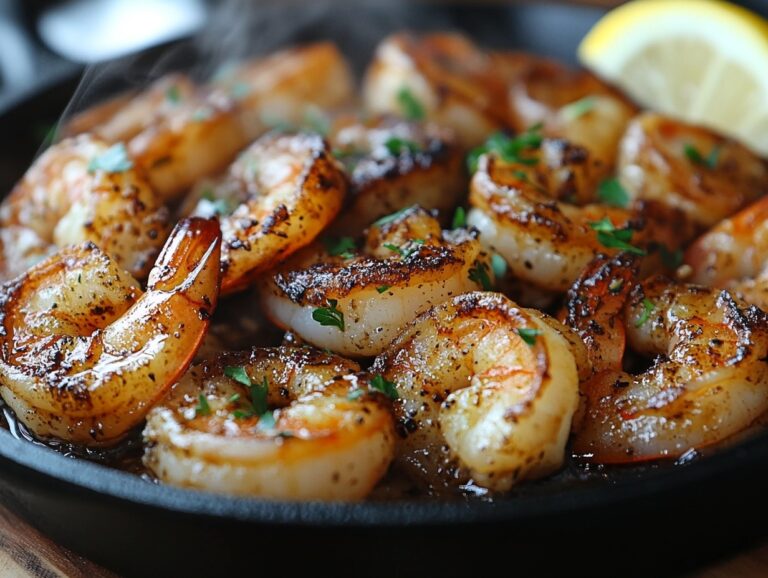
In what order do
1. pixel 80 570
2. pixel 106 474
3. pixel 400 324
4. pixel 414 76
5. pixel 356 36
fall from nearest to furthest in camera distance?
pixel 106 474 → pixel 80 570 → pixel 400 324 → pixel 414 76 → pixel 356 36

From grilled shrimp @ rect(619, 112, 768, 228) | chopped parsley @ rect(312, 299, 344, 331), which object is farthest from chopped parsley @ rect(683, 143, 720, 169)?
chopped parsley @ rect(312, 299, 344, 331)

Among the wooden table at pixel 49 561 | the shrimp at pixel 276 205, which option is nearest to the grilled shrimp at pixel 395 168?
the shrimp at pixel 276 205

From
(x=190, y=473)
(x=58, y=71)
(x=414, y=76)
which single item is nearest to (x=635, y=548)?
(x=190, y=473)

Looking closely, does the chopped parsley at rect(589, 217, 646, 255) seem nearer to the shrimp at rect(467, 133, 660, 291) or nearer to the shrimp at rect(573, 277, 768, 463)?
the shrimp at rect(467, 133, 660, 291)

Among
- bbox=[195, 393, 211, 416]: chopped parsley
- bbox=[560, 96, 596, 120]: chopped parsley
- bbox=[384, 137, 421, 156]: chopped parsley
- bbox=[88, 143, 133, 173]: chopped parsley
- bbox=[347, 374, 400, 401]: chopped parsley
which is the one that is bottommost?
bbox=[347, 374, 400, 401]: chopped parsley

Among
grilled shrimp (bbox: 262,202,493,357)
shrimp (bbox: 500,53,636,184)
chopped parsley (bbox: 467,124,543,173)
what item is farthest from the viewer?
shrimp (bbox: 500,53,636,184)

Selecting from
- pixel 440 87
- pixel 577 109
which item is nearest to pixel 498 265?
pixel 577 109

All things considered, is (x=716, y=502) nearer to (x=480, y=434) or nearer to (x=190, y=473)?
(x=480, y=434)

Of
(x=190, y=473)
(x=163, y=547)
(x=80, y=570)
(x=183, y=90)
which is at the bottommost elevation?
(x=80, y=570)
